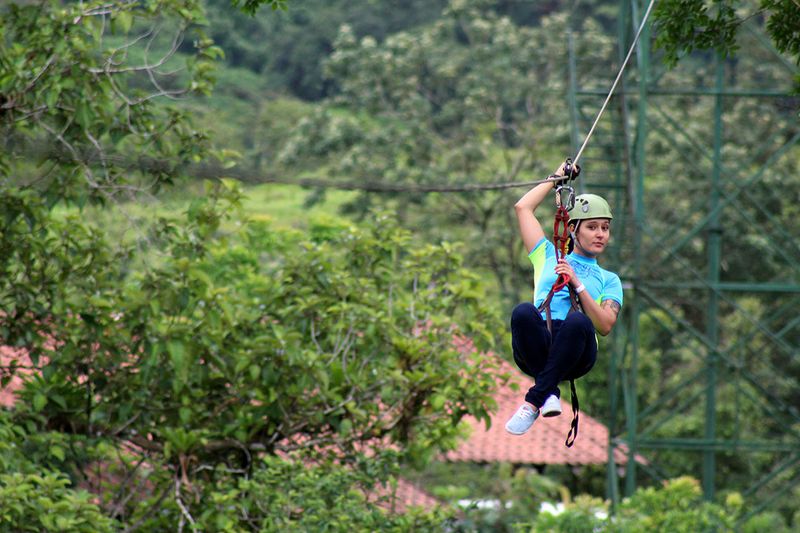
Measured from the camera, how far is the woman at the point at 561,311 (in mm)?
4309

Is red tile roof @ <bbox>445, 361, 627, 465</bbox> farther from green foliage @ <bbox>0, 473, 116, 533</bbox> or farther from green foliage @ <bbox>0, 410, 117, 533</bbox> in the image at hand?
green foliage @ <bbox>0, 473, 116, 533</bbox>

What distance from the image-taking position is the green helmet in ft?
14.4

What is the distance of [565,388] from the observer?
20047 millimetres

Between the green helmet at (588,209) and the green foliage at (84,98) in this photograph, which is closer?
the green helmet at (588,209)

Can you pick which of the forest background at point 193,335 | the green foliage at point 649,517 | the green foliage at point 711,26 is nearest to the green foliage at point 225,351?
the forest background at point 193,335

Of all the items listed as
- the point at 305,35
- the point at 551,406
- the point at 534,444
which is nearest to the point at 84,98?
the point at 551,406

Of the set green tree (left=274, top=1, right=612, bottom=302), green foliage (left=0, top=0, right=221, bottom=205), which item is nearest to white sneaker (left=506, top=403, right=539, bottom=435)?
green foliage (left=0, top=0, right=221, bottom=205)

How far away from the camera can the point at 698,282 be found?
14742mm

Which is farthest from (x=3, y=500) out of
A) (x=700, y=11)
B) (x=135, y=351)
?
(x=700, y=11)

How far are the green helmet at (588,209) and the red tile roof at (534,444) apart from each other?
12.7 meters

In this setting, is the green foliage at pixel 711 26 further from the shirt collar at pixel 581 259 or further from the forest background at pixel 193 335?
the shirt collar at pixel 581 259

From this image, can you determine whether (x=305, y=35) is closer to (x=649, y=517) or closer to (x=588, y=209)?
(x=649, y=517)

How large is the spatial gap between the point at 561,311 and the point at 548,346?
5.7 inches

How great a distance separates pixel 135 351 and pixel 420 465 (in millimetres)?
2068
